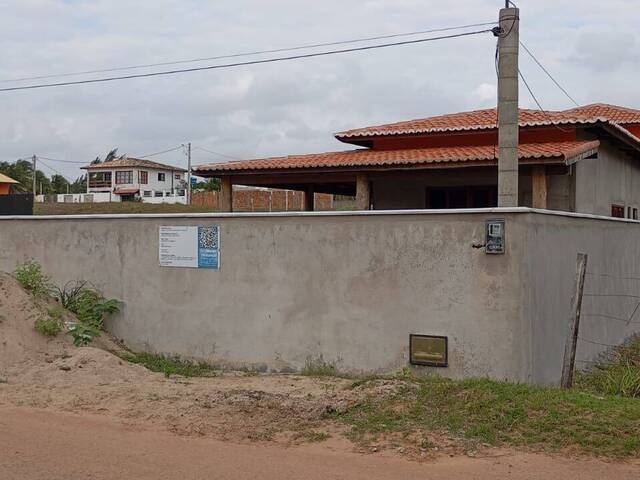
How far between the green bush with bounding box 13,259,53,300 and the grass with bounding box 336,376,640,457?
591cm

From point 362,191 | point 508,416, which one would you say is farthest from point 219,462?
point 362,191

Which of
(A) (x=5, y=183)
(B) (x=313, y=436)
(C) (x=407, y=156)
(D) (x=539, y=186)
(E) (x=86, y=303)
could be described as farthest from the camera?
(A) (x=5, y=183)

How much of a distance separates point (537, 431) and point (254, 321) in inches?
183

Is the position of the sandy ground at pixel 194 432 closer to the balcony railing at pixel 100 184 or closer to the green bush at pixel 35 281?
the green bush at pixel 35 281

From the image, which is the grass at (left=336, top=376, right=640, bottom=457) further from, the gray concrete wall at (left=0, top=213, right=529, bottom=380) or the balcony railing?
the balcony railing

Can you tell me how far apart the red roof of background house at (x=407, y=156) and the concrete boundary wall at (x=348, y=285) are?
2.73 m

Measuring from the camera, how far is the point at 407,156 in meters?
16.4

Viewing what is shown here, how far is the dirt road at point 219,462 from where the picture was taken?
20.0 ft

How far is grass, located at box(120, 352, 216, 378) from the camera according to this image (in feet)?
34.1

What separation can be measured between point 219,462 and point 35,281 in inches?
253

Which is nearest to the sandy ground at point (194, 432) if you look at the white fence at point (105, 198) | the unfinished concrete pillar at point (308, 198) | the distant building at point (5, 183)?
the unfinished concrete pillar at point (308, 198)

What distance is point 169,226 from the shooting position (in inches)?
442

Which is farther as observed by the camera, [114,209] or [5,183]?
[114,209]

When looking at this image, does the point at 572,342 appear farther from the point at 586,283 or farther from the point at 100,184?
the point at 100,184
